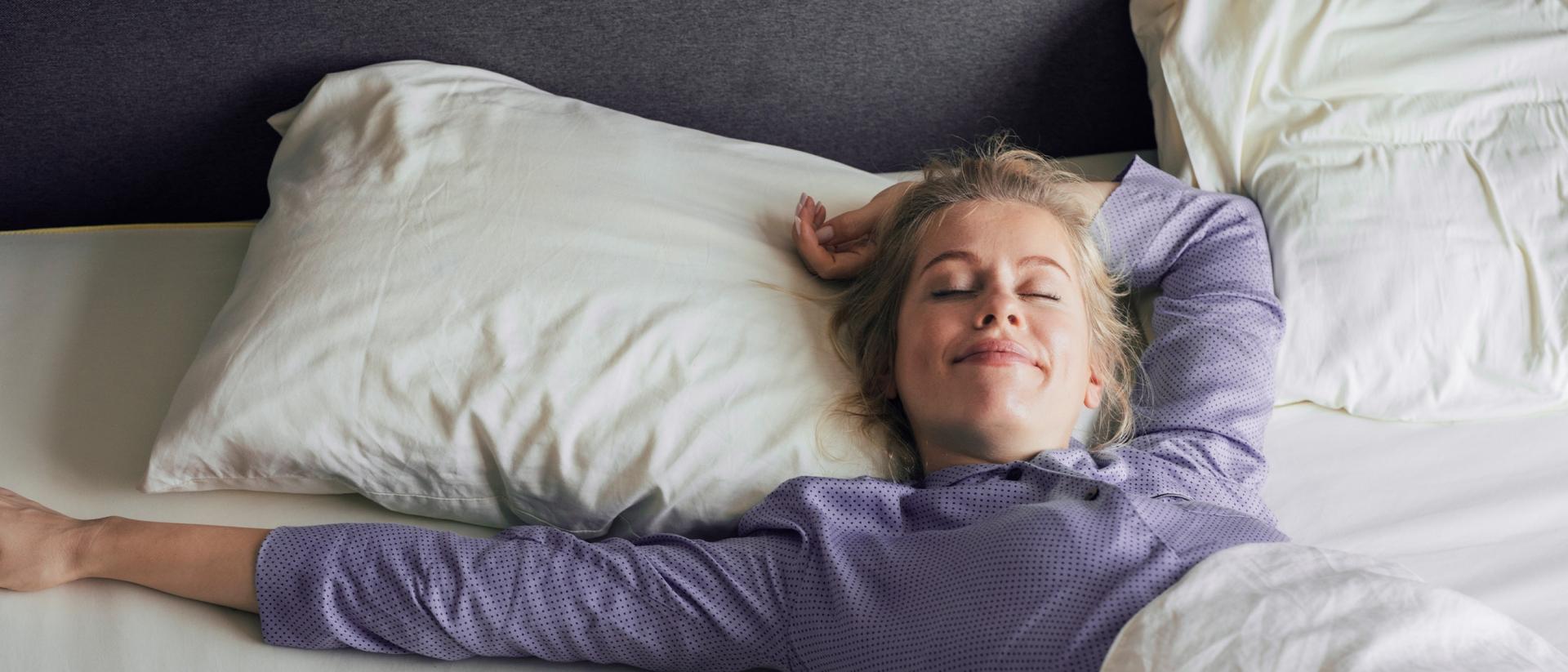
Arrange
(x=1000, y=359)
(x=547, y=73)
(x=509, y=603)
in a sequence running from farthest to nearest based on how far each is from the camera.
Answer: (x=547, y=73), (x=1000, y=359), (x=509, y=603)

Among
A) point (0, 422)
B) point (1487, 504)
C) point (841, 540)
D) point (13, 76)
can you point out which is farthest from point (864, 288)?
point (13, 76)

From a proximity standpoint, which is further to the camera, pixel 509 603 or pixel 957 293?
pixel 957 293

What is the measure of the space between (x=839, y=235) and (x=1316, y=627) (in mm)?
770

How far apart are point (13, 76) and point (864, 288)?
121 cm

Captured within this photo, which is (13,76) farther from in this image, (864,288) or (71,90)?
(864,288)

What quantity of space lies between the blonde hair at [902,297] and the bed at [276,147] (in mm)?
194

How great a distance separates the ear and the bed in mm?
241

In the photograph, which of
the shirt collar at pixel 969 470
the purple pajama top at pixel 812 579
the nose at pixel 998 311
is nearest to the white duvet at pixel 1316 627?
the purple pajama top at pixel 812 579

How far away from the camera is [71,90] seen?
167 centimetres

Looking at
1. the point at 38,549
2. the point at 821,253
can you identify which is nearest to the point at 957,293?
the point at 821,253

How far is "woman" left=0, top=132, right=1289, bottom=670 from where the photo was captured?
119 cm

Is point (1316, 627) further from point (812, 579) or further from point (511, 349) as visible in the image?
point (511, 349)

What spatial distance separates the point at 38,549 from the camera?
125 cm

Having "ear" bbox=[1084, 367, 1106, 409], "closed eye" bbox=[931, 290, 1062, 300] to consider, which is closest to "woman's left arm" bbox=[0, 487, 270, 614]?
"closed eye" bbox=[931, 290, 1062, 300]
